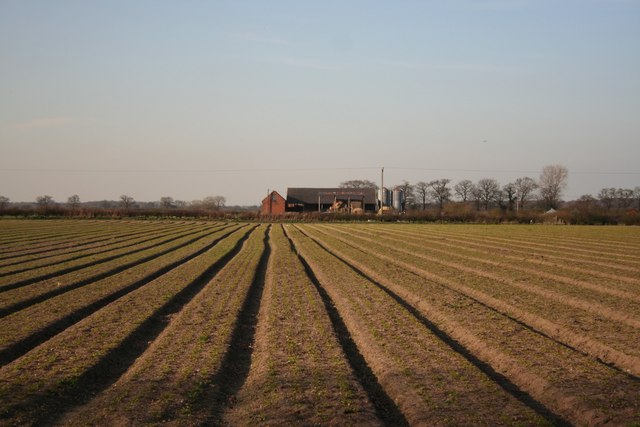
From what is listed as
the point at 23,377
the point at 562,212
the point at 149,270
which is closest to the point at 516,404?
the point at 23,377

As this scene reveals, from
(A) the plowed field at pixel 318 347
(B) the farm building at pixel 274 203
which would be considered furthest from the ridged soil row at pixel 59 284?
(B) the farm building at pixel 274 203

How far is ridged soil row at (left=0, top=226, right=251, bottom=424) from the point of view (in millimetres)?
6613

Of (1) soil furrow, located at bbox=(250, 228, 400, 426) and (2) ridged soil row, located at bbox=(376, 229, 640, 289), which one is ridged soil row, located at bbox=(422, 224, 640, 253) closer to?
(2) ridged soil row, located at bbox=(376, 229, 640, 289)

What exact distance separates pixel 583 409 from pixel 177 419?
15.2 feet

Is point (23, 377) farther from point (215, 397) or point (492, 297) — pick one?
point (492, 297)

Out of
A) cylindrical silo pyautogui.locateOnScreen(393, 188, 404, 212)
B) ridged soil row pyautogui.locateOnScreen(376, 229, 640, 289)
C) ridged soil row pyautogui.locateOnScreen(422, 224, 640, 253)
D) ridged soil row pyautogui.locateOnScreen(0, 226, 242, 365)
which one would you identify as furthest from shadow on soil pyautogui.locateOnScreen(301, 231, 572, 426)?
cylindrical silo pyautogui.locateOnScreen(393, 188, 404, 212)

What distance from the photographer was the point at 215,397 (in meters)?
6.92

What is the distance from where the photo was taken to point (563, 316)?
11.8 metres

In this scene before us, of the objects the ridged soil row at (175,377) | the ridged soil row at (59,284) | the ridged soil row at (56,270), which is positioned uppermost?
the ridged soil row at (56,270)

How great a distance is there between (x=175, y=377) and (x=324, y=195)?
315 feet

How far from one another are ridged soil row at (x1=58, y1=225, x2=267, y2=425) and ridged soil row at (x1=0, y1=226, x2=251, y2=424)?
29 centimetres

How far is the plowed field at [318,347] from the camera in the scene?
652 cm

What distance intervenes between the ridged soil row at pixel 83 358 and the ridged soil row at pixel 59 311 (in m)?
0.40

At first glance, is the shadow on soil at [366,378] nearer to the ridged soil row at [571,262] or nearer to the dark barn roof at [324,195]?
the ridged soil row at [571,262]
